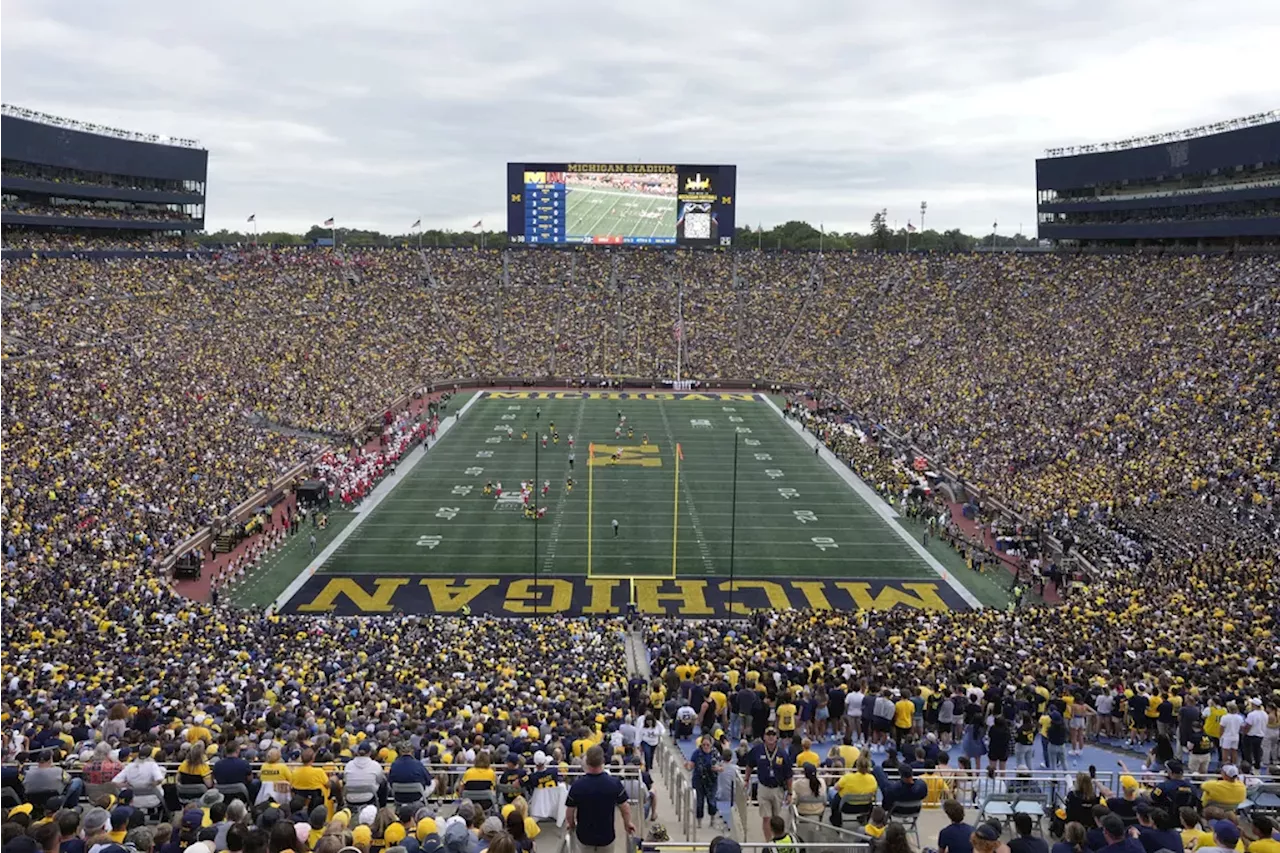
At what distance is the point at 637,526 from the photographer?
32.8 metres

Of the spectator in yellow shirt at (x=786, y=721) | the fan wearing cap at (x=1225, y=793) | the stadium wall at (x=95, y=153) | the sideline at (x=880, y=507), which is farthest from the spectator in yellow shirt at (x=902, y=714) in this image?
the stadium wall at (x=95, y=153)

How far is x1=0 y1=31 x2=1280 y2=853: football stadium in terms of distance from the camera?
9.06 meters

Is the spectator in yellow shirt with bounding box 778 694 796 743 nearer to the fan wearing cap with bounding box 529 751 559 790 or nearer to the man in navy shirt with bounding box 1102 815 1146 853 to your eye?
the fan wearing cap with bounding box 529 751 559 790

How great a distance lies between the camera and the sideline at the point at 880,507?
27.4m

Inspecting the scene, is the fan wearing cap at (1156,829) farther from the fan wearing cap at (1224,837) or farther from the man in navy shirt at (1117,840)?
the man in navy shirt at (1117,840)

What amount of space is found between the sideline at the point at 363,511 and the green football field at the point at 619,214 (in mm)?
27797

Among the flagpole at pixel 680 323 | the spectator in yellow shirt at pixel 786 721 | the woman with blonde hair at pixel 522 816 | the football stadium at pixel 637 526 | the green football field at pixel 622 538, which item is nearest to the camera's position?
the woman with blonde hair at pixel 522 816

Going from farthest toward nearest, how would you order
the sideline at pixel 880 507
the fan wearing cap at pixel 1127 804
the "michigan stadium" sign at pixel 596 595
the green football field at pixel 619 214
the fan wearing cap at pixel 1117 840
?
the green football field at pixel 619 214, the sideline at pixel 880 507, the "michigan stadium" sign at pixel 596 595, the fan wearing cap at pixel 1127 804, the fan wearing cap at pixel 1117 840

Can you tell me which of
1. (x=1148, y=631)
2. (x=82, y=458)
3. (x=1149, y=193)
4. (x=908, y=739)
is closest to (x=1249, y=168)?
(x=1149, y=193)

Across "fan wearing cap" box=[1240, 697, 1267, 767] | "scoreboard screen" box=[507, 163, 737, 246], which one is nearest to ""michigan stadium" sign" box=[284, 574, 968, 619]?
"fan wearing cap" box=[1240, 697, 1267, 767]

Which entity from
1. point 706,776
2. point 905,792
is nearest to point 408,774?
point 706,776

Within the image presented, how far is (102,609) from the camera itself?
20.1 metres

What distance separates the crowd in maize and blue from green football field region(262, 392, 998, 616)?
11.9 feet

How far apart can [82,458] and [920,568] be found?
24577mm
